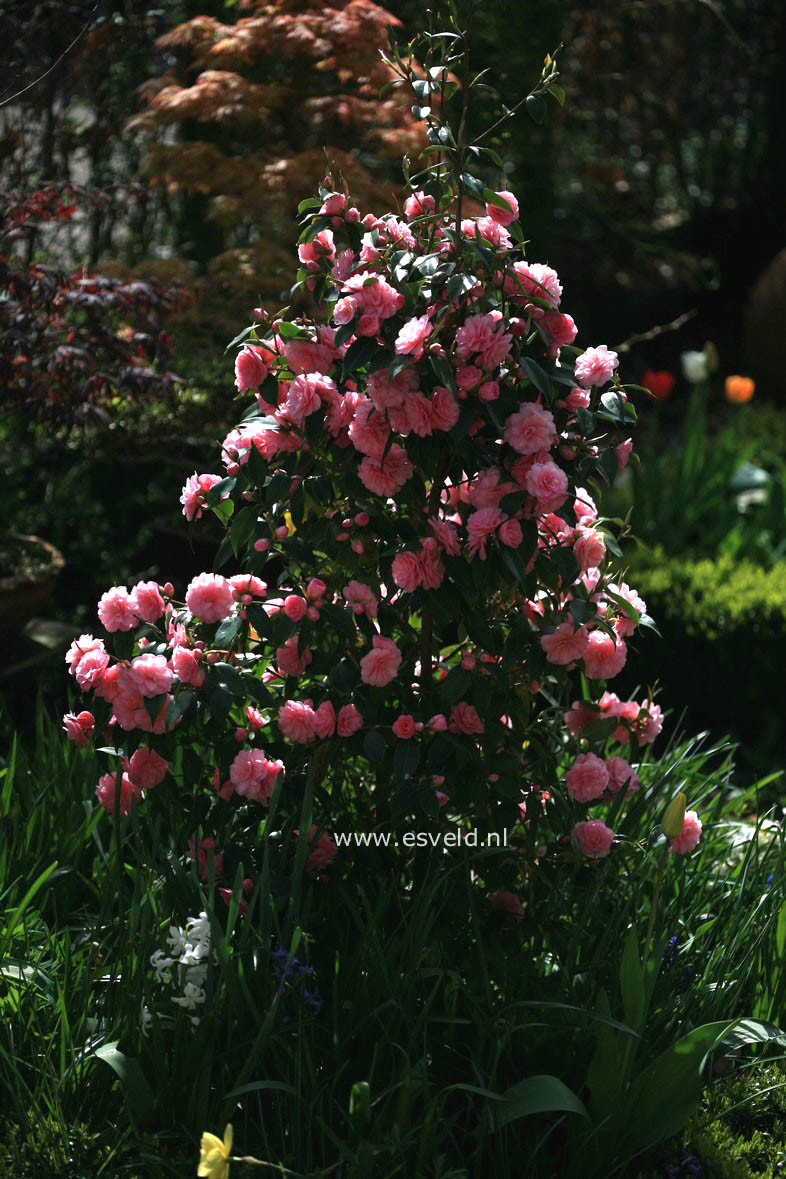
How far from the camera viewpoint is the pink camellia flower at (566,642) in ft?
7.08

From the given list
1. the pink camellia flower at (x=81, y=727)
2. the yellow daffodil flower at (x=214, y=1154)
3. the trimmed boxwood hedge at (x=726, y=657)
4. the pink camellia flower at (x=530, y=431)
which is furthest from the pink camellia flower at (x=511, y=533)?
the trimmed boxwood hedge at (x=726, y=657)

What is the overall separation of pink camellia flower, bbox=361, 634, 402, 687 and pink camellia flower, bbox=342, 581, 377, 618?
79 millimetres

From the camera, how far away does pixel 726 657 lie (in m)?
3.94

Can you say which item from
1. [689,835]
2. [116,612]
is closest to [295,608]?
[116,612]

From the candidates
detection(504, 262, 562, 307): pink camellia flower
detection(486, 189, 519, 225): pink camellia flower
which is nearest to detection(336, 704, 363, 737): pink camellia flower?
detection(504, 262, 562, 307): pink camellia flower

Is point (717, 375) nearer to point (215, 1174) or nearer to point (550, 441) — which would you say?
point (550, 441)

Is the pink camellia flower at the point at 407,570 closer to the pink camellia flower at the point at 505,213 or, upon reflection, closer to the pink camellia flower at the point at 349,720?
the pink camellia flower at the point at 349,720

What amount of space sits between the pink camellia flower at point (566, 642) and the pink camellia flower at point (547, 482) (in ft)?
0.89

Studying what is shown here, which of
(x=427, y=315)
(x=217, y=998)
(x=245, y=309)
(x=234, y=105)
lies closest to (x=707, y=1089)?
(x=217, y=998)

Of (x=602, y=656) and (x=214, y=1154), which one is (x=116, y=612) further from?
(x=214, y=1154)

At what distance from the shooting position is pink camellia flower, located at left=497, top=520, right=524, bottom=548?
2031 millimetres

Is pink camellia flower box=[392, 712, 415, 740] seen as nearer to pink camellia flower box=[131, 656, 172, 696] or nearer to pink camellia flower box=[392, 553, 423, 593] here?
pink camellia flower box=[392, 553, 423, 593]

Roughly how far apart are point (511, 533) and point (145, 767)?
30.9 inches

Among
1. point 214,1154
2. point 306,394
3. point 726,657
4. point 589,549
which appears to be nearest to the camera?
point 214,1154
